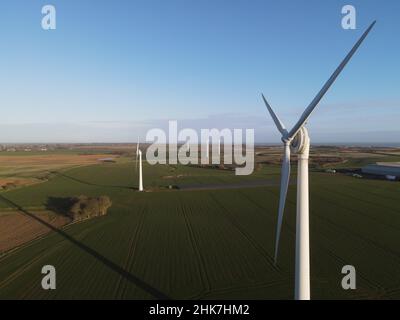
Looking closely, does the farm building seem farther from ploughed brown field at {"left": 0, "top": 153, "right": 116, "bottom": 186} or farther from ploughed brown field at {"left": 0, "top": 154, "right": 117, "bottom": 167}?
ploughed brown field at {"left": 0, "top": 154, "right": 117, "bottom": 167}

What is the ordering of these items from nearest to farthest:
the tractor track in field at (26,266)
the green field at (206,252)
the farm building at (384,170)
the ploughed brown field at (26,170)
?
the green field at (206,252) < the tractor track in field at (26,266) < the ploughed brown field at (26,170) < the farm building at (384,170)

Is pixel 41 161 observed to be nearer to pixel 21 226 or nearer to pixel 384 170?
pixel 21 226

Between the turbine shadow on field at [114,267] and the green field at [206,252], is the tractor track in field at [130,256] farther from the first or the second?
the turbine shadow on field at [114,267]

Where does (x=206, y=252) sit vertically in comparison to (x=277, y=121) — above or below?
below

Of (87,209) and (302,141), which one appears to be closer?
(302,141)

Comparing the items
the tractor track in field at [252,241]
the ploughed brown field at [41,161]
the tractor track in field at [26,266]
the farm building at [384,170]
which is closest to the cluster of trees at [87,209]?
the tractor track in field at [26,266]

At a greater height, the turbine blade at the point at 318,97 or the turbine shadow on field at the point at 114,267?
the turbine blade at the point at 318,97

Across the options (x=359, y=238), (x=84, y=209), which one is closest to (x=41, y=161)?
(x=84, y=209)
